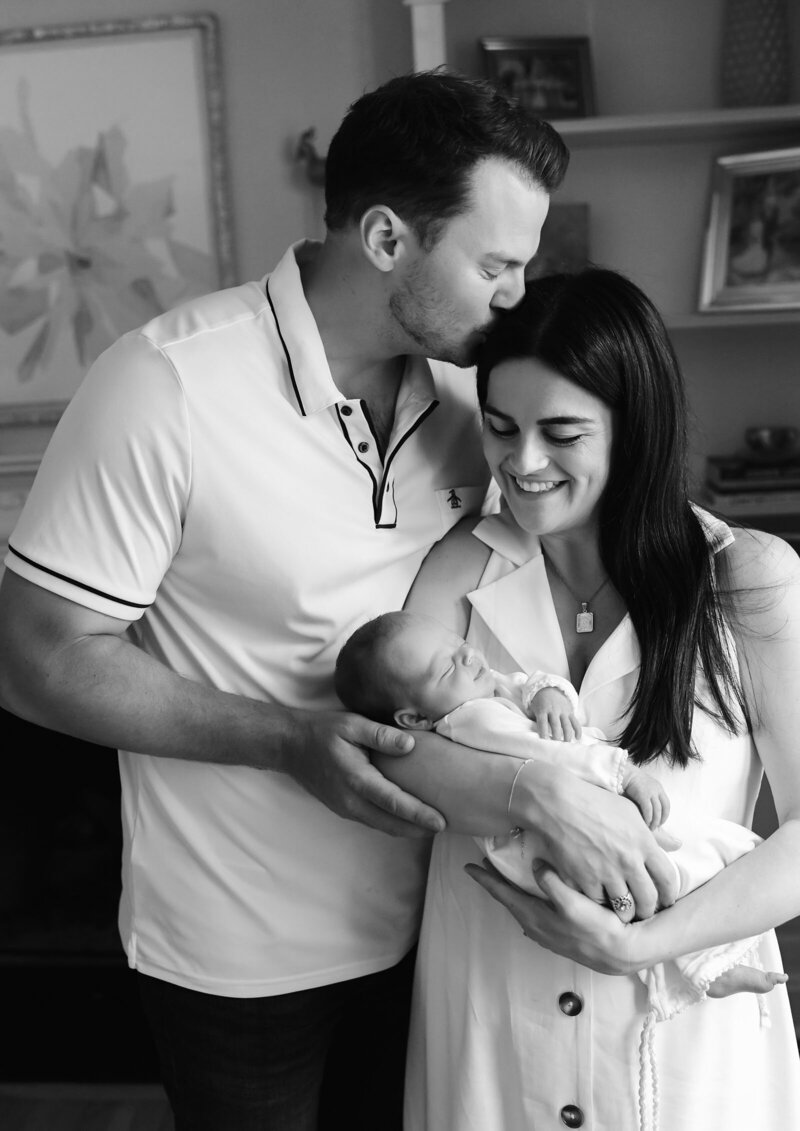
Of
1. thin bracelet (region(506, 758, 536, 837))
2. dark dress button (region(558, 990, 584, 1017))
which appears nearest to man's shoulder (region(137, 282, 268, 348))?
thin bracelet (region(506, 758, 536, 837))

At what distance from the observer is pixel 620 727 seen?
4.57ft

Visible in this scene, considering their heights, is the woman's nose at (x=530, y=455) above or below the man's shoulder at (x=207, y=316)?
below

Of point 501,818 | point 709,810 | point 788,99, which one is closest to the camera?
point 501,818

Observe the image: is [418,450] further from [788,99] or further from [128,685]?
[788,99]

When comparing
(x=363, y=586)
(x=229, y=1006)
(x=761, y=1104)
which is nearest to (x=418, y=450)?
(x=363, y=586)

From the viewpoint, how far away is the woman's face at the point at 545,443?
1.38m

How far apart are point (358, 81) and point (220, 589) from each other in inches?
→ 79.9

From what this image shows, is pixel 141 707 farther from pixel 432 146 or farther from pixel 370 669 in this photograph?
pixel 432 146

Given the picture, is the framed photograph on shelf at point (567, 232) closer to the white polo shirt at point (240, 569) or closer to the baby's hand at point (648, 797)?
the white polo shirt at point (240, 569)

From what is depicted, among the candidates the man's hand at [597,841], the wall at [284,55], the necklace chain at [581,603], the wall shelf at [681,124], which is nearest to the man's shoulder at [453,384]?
the necklace chain at [581,603]

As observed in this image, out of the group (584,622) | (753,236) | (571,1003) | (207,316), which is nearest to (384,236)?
(207,316)

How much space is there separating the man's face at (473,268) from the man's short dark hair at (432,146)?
2 cm

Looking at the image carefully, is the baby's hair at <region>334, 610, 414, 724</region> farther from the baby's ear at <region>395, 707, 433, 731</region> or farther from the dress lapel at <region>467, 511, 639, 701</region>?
the dress lapel at <region>467, 511, 639, 701</region>

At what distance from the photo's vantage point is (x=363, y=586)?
148cm
